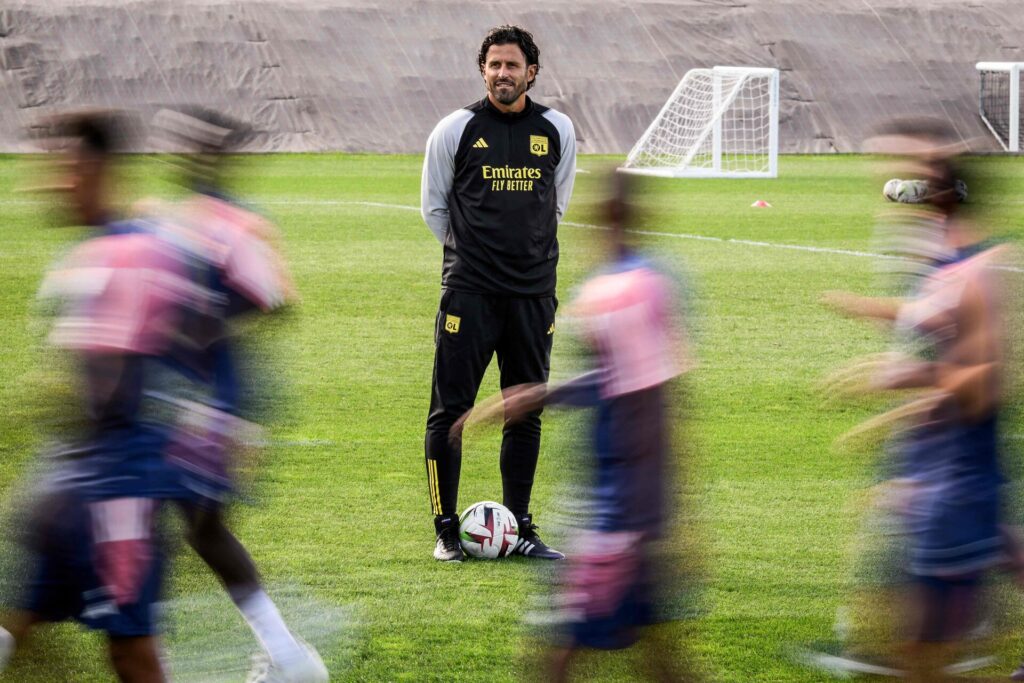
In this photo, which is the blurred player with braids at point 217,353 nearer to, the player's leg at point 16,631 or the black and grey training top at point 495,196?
the player's leg at point 16,631

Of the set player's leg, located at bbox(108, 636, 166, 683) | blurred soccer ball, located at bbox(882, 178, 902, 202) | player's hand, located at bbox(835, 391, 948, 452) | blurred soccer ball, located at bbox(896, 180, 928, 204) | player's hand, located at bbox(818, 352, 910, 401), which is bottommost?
player's leg, located at bbox(108, 636, 166, 683)

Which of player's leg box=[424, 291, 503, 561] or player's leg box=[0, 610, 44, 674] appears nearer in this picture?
player's leg box=[0, 610, 44, 674]

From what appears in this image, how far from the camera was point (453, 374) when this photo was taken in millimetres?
6008

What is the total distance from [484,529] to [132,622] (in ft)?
7.84

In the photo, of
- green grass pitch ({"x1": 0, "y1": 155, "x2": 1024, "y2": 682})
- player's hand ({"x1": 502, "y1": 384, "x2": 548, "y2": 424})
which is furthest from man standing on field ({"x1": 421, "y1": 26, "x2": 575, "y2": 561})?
player's hand ({"x1": 502, "y1": 384, "x2": 548, "y2": 424})

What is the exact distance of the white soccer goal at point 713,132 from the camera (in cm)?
2789

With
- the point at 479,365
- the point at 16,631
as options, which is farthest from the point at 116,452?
the point at 479,365

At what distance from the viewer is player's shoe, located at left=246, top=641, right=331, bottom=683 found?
4.48 m

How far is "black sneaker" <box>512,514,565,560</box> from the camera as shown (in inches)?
243

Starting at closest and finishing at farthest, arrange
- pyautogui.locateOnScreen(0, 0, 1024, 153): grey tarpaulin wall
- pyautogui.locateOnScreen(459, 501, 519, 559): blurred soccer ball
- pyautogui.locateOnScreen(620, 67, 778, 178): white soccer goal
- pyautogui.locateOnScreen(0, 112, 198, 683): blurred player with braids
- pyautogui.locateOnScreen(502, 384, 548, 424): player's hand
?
pyautogui.locateOnScreen(0, 112, 198, 683): blurred player with braids → pyautogui.locateOnScreen(502, 384, 548, 424): player's hand → pyautogui.locateOnScreen(459, 501, 519, 559): blurred soccer ball → pyautogui.locateOnScreen(620, 67, 778, 178): white soccer goal → pyautogui.locateOnScreen(0, 0, 1024, 153): grey tarpaulin wall

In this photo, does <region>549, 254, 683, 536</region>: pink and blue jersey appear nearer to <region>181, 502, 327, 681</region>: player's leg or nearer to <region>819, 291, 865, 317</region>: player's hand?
<region>819, 291, 865, 317</region>: player's hand

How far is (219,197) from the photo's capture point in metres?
4.39

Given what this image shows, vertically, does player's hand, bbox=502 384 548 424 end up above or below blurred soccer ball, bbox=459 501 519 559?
above

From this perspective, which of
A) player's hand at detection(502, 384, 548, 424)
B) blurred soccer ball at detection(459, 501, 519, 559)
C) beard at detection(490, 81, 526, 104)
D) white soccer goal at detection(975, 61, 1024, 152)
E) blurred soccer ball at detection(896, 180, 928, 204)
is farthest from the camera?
white soccer goal at detection(975, 61, 1024, 152)
